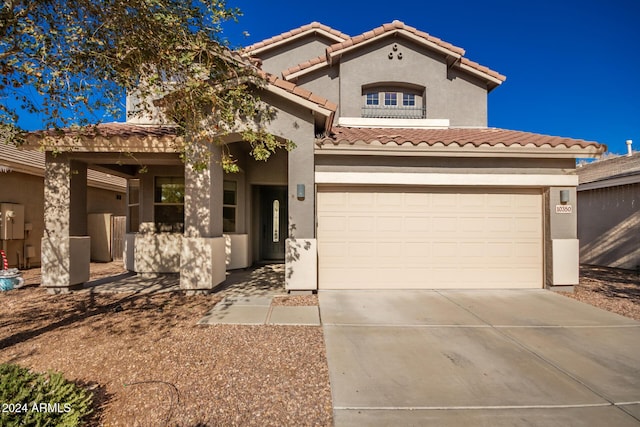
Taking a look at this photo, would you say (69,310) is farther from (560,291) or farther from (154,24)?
(560,291)

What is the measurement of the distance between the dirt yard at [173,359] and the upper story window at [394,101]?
7.05 metres

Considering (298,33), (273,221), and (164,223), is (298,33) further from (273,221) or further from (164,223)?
(164,223)

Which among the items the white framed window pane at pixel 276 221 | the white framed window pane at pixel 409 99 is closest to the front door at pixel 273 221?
the white framed window pane at pixel 276 221

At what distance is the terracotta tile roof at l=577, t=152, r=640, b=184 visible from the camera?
11305mm

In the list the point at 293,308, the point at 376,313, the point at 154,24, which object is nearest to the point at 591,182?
the point at 376,313

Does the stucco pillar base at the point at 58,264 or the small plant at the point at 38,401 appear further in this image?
the stucco pillar base at the point at 58,264

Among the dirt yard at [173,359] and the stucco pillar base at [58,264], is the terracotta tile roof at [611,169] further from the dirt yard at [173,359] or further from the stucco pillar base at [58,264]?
the stucco pillar base at [58,264]

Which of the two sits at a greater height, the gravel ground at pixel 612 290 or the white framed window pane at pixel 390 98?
the white framed window pane at pixel 390 98

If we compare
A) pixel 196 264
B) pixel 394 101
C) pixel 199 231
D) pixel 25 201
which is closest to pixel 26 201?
pixel 25 201

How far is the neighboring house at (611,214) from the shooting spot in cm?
1056

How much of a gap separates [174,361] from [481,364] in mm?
3606

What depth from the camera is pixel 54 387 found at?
8.75 ft

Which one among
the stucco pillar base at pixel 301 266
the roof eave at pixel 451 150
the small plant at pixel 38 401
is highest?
the roof eave at pixel 451 150

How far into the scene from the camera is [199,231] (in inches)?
263
